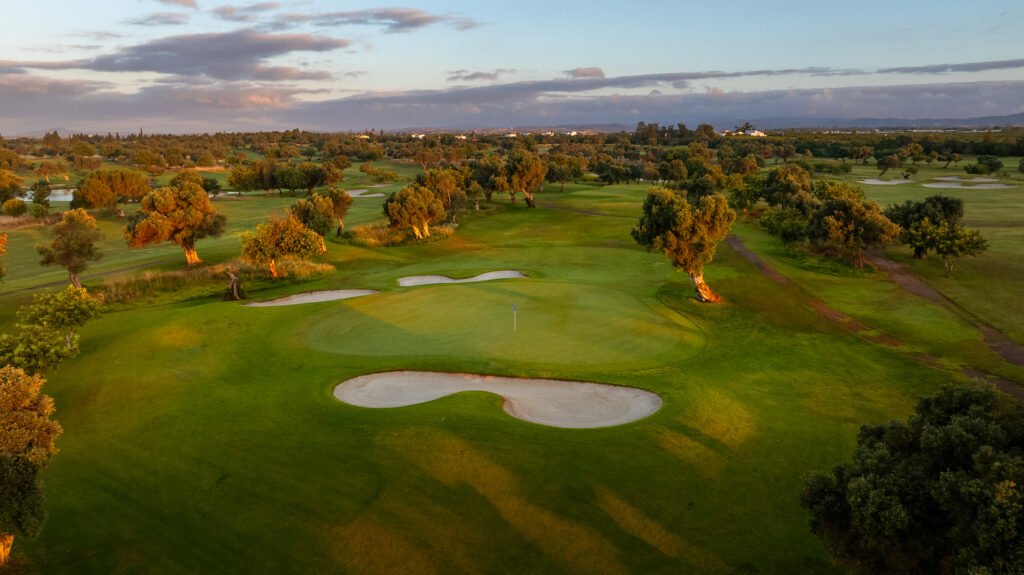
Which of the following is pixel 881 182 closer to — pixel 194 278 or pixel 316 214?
pixel 316 214

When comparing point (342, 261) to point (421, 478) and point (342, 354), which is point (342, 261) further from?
point (421, 478)

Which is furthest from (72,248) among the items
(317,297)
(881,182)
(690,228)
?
(881,182)

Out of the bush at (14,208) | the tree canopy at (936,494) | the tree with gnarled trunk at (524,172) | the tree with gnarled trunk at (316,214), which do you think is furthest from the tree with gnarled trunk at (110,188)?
the tree canopy at (936,494)

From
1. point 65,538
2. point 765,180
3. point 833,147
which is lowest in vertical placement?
point 65,538

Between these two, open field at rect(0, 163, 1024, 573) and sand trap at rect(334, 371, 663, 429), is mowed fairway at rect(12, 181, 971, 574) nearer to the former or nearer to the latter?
open field at rect(0, 163, 1024, 573)

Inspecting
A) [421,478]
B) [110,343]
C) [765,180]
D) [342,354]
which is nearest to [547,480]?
[421,478]

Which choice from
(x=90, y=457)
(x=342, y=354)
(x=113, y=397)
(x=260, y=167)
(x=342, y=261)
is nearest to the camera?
(x=90, y=457)

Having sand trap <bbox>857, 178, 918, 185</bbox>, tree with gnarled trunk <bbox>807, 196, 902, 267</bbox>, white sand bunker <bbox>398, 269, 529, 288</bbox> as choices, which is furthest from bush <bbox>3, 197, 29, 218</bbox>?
sand trap <bbox>857, 178, 918, 185</bbox>
